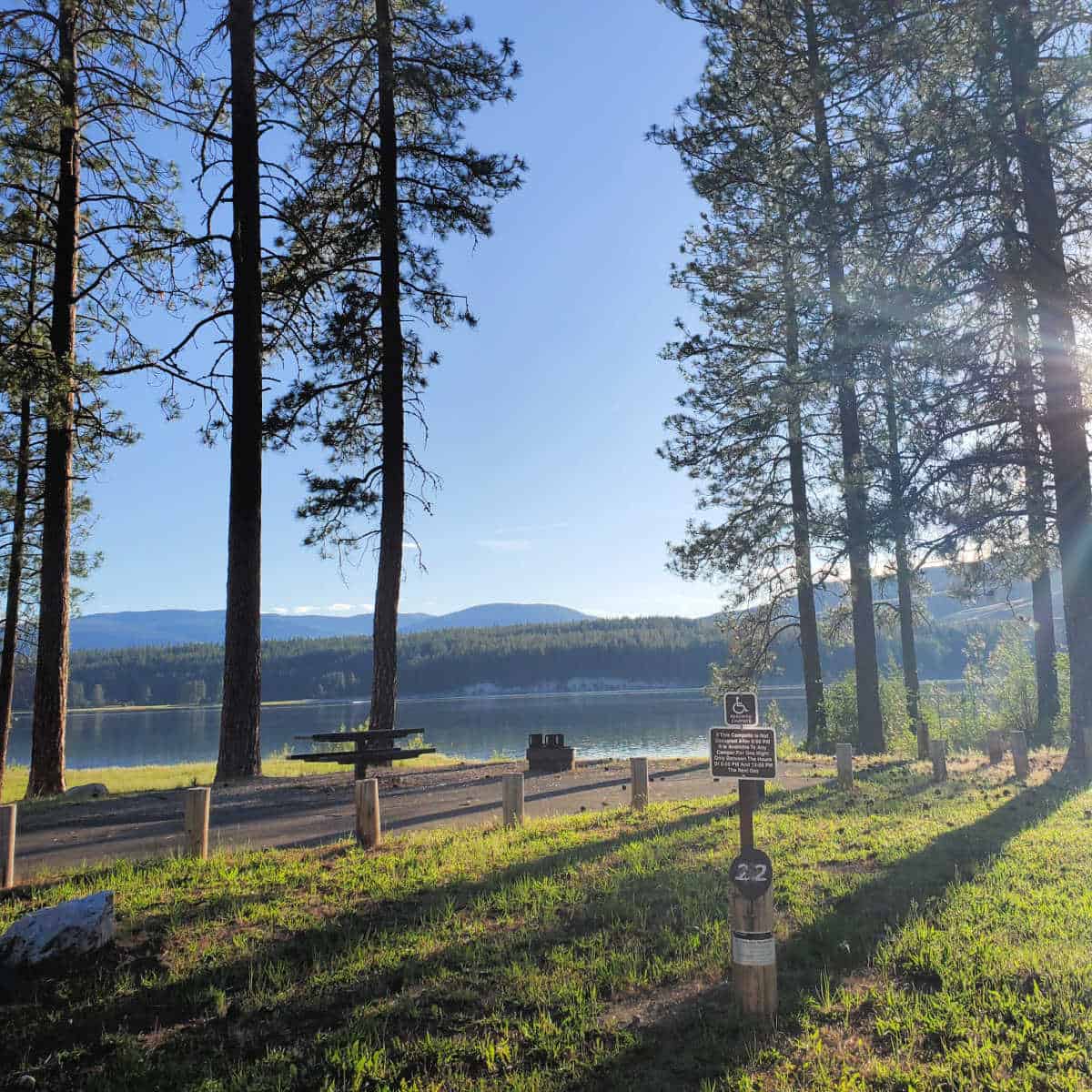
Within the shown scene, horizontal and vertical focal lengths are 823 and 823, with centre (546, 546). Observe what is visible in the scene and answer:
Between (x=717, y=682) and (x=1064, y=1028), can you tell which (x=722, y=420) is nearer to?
(x=717, y=682)

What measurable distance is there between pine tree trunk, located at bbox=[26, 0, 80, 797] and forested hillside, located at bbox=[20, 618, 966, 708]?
125765 mm

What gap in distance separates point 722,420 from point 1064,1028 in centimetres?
1781

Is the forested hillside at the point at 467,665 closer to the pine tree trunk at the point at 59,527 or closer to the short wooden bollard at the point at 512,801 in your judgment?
the pine tree trunk at the point at 59,527

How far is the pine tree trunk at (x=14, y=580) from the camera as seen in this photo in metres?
19.3

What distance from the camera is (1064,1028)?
469 cm

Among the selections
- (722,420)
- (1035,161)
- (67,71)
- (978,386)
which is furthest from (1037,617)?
(67,71)

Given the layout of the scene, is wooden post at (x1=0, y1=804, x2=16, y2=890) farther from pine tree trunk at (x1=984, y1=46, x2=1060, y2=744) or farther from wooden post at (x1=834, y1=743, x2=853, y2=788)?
pine tree trunk at (x1=984, y1=46, x2=1060, y2=744)

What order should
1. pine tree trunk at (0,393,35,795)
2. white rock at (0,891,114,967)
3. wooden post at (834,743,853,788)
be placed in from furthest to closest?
pine tree trunk at (0,393,35,795) → wooden post at (834,743,853,788) → white rock at (0,891,114,967)

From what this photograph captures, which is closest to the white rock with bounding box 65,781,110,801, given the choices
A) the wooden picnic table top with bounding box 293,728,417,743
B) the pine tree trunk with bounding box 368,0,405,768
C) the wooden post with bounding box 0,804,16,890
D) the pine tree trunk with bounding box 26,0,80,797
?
the pine tree trunk with bounding box 26,0,80,797

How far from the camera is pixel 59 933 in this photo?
5.45m

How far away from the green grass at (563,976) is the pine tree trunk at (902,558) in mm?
5752

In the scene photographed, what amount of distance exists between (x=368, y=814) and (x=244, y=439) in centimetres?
817

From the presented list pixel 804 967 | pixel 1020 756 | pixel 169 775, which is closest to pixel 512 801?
pixel 804 967

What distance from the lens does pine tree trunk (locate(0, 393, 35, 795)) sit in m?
19.3
